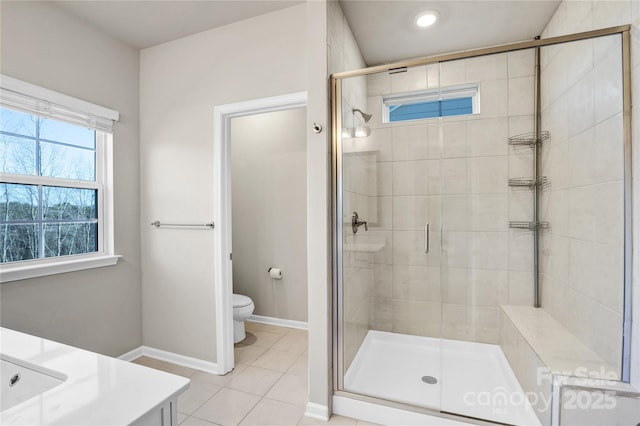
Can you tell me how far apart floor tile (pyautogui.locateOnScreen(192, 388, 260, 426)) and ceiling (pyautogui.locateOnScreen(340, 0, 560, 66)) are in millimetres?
2698

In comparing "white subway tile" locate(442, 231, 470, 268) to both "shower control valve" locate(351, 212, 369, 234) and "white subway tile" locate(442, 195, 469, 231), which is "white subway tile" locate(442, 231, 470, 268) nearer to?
"white subway tile" locate(442, 195, 469, 231)

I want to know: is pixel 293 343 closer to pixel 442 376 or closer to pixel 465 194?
pixel 442 376

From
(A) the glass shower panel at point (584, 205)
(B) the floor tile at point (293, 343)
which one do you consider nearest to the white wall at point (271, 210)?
(B) the floor tile at point (293, 343)

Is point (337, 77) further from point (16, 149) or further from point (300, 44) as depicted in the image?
point (16, 149)

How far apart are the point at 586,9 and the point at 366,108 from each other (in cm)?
129

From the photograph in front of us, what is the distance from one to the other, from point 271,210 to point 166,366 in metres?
1.67

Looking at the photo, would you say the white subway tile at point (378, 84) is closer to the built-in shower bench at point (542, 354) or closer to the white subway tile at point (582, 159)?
the white subway tile at point (582, 159)

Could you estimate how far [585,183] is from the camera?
162 centimetres

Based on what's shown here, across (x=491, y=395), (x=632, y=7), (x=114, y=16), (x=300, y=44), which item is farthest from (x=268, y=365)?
(x=632, y=7)

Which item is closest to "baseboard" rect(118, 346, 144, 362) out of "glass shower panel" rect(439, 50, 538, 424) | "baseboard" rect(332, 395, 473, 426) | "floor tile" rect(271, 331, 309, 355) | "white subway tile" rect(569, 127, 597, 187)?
"floor tile" rect(271, 331, 309, 355)

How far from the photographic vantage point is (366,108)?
2.06 metres

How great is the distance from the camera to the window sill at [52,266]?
5.94ft

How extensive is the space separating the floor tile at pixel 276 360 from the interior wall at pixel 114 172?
1075 mm

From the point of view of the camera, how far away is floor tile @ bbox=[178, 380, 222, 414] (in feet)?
6.09
